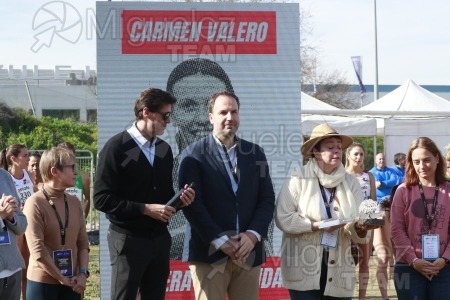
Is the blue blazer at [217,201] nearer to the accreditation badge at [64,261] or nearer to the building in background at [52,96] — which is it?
the accreditation badge at [64,261]

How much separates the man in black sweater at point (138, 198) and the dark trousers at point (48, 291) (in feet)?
1.35

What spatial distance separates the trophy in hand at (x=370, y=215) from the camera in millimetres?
5090

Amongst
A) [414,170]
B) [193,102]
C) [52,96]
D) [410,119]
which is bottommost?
[414,170]

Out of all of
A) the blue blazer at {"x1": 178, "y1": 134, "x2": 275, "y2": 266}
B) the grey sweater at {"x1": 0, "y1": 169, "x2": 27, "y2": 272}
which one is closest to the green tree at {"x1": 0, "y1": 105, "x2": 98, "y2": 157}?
the grey sweater at {"x1": 0, "y1": 169, "x2": 27, "y2": 272}

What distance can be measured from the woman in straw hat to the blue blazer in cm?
22

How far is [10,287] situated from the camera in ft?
16.5

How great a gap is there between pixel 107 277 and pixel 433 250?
110 inches

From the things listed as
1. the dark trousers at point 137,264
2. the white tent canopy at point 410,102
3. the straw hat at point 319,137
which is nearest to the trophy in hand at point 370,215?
the straw hat at point 319,137

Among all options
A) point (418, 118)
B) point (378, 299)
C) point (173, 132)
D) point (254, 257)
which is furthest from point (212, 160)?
point (418, 118)

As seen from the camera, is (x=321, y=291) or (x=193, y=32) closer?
(x=321, y=291)

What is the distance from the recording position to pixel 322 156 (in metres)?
5.50

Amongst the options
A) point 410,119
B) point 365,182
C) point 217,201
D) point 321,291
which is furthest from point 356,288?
point 410,119

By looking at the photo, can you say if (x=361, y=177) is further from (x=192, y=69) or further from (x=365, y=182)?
(x=192, y=69)

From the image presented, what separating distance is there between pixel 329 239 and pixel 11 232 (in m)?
2.10
